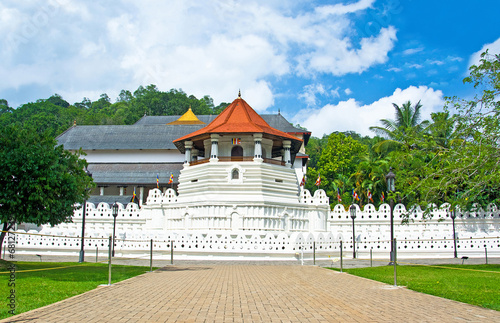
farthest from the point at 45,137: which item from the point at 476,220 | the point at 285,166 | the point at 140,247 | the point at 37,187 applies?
the point at 476,220

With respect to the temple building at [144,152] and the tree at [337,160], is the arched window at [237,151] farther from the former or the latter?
the tree at [337,160]

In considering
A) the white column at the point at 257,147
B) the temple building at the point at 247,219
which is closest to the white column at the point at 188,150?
the temple building at the point at 247,219

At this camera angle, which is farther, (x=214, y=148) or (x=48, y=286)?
(x=214, y=148)

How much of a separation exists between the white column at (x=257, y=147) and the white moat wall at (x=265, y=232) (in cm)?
430

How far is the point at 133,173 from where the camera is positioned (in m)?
47.9

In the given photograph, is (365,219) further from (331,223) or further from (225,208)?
(225,208)

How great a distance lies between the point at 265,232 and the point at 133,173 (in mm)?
24479

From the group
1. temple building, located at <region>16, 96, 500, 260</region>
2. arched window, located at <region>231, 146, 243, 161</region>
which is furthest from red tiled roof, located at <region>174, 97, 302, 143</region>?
arched window, located at <region>231, 146, 243, 161</region>

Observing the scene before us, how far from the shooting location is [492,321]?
7035mm

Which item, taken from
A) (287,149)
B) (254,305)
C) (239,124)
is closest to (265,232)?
(239,124)

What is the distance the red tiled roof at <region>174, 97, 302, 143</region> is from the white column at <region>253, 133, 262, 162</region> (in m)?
0.44

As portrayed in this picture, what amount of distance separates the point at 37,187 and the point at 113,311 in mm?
11517

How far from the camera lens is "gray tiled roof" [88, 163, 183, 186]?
46.1 meters

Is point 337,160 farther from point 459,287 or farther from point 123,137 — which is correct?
point 459,287
